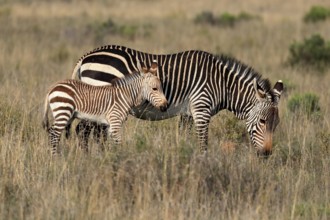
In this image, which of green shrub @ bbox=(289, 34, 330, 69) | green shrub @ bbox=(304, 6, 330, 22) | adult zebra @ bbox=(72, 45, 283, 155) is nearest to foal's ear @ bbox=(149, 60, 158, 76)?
adult zebra @ bbox=(72, 45, 283, 155)

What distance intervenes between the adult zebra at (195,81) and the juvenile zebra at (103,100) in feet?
1.04

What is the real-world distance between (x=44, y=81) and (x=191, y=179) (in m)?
8.06

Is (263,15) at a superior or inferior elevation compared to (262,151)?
superior

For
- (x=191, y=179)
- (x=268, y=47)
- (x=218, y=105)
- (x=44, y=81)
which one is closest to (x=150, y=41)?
(x=268, y=47)

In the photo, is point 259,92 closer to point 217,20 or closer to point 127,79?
point 127,79

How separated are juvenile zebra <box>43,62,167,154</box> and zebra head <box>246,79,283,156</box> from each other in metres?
1.17

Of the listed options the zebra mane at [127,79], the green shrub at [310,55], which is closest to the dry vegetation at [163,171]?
the zebra mane at [127,79]

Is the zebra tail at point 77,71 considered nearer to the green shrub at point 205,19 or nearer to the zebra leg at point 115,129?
the zebra leg at point 115,129

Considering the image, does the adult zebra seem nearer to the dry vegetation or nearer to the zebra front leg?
the dry vegetation

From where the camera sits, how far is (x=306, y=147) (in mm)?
9945

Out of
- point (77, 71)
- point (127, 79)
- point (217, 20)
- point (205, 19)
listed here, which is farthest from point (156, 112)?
point (217, 20)

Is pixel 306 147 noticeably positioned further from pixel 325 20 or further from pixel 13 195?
pixel 325 20

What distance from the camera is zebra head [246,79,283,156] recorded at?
9.60 meters

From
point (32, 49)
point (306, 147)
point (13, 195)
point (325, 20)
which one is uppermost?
point (325, 20)
